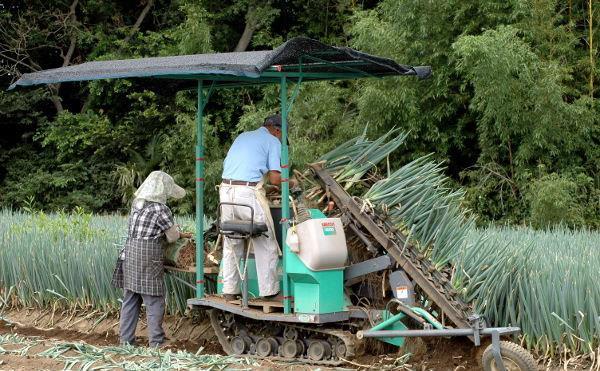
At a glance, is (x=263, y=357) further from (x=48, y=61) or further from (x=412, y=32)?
(x=48, y=61)

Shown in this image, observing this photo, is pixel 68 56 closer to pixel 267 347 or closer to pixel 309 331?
pixel 267 347

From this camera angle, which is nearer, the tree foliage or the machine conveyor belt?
the machine conveyor belt

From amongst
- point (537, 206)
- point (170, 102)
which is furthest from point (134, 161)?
point (537, 206)

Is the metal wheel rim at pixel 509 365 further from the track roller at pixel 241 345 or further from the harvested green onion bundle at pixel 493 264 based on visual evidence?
the track roller at pixel 241 345

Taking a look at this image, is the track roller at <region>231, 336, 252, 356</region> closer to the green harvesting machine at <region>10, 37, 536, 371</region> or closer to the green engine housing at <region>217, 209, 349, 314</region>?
the green harvesting machine at <region>10, 37, 536, 371</region>

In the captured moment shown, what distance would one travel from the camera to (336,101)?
1583cm

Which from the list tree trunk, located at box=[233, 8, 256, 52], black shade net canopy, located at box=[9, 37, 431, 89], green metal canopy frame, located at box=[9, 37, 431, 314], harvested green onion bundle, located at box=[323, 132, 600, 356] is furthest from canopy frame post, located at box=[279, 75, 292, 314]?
tree trunk, located at box=[233, 8, 256, 52]

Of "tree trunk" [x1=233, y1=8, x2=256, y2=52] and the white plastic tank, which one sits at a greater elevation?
"tree trunk" [x1=233, y1=8, x2=256, y2=52]

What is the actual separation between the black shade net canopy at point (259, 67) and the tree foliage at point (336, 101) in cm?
126

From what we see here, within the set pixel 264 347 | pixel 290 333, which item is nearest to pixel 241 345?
pixel 264 347

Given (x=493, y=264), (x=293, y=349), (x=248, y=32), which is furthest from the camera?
(x=248, y=32)

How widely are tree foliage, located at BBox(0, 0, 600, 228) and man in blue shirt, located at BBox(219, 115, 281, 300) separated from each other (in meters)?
1.66

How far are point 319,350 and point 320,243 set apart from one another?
877 mm

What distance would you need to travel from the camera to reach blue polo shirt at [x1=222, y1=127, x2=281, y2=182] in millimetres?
7621
